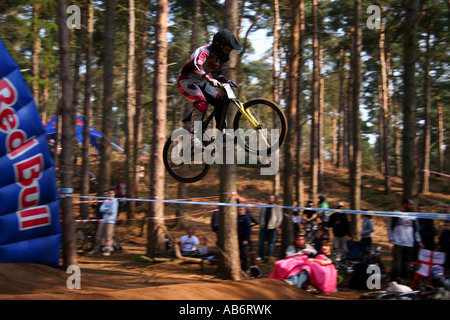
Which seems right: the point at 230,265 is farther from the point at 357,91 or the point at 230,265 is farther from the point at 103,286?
the point at 357,91

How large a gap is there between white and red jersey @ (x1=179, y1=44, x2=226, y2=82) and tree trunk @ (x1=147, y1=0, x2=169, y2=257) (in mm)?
4725

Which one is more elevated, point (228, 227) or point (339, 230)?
point (228, 227)

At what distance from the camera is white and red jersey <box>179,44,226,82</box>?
5825mm

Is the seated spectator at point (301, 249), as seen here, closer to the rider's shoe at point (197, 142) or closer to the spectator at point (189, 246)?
the spectator at point (189, 246)

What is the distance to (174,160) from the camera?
292 inches

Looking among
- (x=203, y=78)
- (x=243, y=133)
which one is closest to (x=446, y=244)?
(x=243, y=133)

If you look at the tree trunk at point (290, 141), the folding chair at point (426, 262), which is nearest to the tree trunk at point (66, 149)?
the tree trunk at point (290, 141)

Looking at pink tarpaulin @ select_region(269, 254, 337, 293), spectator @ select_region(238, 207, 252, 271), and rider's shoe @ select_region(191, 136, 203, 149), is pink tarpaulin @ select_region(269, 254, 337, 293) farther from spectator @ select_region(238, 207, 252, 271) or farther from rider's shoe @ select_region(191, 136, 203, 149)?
rider's shoe @ select_region(191, 136, 203, 149)

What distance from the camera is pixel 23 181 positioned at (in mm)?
7727

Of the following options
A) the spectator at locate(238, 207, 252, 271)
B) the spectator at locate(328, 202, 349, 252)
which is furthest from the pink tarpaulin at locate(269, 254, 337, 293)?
the spectator at locate(328, 202, 349, 252)

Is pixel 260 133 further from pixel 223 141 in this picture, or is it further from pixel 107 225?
pixel 107 225

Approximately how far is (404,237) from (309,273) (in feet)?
6.60

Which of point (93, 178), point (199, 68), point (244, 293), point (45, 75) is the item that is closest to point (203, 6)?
point (93, 178)

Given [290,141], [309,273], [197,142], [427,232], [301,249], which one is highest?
[290,141]
